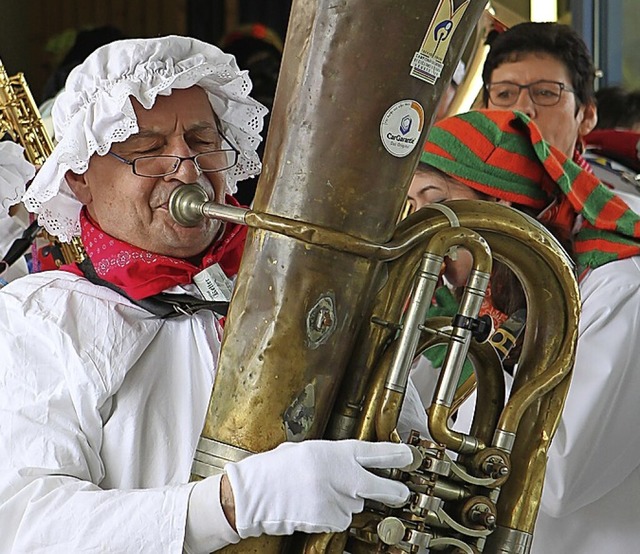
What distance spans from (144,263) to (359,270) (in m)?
0.39

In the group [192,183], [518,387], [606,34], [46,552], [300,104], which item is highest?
[606,34]

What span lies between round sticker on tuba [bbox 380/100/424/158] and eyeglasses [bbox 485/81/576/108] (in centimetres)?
126

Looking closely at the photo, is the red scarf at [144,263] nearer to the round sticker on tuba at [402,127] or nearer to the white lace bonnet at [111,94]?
the white lace bonnet at [111,94]

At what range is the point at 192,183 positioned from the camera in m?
1.65

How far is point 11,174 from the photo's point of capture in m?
2.16

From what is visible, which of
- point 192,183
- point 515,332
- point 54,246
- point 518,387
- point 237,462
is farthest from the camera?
point 54,246

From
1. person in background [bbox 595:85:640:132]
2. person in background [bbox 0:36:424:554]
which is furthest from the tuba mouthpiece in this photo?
person in background [bbox 595:85:640:132]

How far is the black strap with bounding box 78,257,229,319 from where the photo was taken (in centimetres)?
166

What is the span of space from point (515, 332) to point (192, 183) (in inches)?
22.7

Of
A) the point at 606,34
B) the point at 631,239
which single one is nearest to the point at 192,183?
the point at 631,239

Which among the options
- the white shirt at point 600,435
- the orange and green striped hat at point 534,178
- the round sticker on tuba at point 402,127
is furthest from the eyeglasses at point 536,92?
the round sticker on tuba at point 402,127

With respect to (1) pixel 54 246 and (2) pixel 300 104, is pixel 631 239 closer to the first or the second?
(2) pixel 300 104

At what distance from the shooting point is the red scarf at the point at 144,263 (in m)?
1.64

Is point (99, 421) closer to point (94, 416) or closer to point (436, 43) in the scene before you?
point (94, 416)
